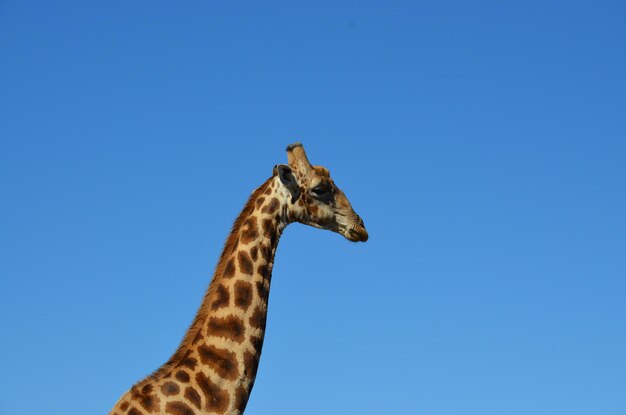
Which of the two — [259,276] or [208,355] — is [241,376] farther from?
[259,276]

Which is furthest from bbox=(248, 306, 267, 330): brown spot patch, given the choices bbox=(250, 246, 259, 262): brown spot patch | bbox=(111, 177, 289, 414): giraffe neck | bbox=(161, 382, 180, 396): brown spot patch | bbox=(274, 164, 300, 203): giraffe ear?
bbox=(274, 164, 300, 203): giraffe ear

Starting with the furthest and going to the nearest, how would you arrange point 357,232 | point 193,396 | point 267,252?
point 357,232, point 267,252, point 193,396

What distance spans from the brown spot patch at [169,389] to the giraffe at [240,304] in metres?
0.01

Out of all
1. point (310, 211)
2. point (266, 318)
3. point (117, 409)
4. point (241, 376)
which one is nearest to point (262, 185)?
point (310, 211)

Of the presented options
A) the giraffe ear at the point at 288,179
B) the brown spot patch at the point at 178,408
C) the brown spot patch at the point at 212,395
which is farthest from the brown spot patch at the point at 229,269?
the brown spot patch at the point at 178,408

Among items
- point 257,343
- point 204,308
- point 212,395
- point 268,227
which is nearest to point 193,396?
point 212,395

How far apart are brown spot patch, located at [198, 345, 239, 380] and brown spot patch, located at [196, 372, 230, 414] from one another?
17 cm

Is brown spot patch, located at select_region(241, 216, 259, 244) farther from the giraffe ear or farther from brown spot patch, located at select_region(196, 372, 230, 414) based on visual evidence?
brown spot patch, located at select_region(196, 372, 230, 414)

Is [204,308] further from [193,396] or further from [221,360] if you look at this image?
[193,396]

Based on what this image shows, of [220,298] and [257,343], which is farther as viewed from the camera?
[220,298]

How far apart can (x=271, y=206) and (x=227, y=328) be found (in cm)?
190

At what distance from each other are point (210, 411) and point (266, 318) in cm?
155

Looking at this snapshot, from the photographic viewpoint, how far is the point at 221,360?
12.7 m

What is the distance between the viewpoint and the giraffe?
1233cm
